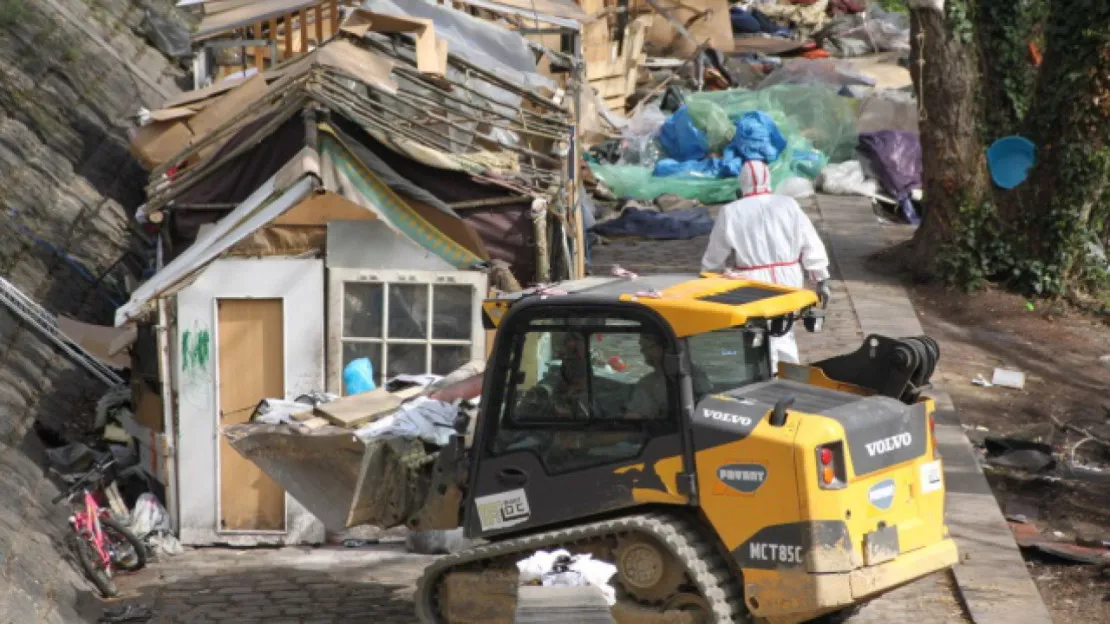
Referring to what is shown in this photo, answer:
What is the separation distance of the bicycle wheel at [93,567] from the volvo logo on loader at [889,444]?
16.6ft

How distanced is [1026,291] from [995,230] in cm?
70

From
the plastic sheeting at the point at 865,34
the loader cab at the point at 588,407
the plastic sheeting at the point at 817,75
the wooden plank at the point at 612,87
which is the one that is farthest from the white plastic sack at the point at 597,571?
the plastic sheeting at the point at 865,34

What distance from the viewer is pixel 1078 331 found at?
15.5 m

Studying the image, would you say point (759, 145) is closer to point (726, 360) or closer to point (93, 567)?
point (93, 567)

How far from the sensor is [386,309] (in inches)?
432

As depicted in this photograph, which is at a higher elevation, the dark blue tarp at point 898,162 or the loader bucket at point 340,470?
the dark blue tarp at point 898,162

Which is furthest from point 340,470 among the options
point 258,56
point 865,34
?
point 865,34

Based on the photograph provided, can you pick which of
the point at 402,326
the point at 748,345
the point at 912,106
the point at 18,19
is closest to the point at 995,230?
the point at 912,106

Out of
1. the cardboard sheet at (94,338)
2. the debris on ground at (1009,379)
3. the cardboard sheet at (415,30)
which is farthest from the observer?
the debris on ground at (1009,379)

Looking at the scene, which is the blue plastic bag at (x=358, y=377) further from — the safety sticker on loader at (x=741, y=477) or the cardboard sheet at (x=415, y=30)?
the safety sticker on loader at (x=741, y=477)

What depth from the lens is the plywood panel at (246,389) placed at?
10.9 meters

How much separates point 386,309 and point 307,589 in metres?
2.07

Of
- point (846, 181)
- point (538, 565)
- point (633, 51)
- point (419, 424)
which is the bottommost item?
point (538, 565)

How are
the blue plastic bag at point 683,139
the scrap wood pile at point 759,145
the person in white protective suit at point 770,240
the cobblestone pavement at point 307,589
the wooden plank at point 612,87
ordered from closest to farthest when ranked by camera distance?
the cobblestone pavement at point 307,589 → the person in white protective suit at point 770,240 → the scrap wood pile at point 759,145 → the blue plastic bag at point 683,139 → the wooden plank at point 612,87
